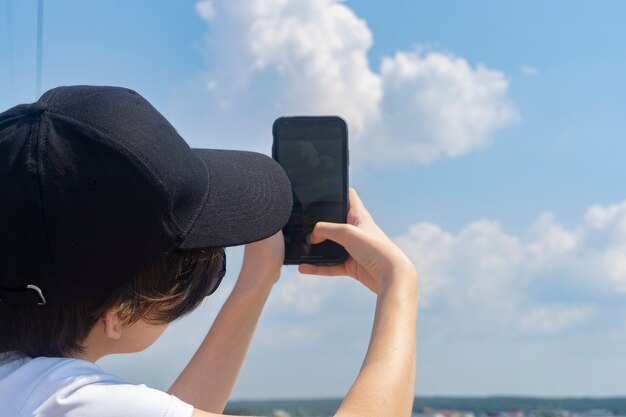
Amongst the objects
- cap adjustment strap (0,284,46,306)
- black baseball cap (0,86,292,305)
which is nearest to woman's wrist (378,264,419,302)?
black baseball cap (0,86,292,305)

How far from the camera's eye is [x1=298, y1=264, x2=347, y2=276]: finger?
2.26 meters

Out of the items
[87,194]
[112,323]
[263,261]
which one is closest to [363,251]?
[263,261]

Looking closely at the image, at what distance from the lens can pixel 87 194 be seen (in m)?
1.48

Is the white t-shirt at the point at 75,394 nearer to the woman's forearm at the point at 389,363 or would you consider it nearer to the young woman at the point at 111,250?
the young woman at the point at 111,250

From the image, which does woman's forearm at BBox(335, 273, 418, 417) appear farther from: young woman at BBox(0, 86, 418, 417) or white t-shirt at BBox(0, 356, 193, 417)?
white t-shirt at BBox(0, 356, 193, 417)

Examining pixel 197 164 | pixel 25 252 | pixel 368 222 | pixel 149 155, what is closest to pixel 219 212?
pixel 197 164

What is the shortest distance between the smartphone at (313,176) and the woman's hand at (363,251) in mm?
29

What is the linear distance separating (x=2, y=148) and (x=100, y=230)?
0.24 meters

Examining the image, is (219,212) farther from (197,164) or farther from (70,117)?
(70,117)

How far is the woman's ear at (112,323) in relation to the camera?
5.33 ft

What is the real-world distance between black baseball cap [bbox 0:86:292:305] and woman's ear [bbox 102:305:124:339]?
0.23 feet

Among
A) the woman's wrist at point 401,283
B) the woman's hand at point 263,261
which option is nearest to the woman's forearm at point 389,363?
the woman's wrist at point 401,283

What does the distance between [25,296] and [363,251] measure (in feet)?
2.66

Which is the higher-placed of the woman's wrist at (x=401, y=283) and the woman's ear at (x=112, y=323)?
the woman's wrist at (x=401, y=283)
